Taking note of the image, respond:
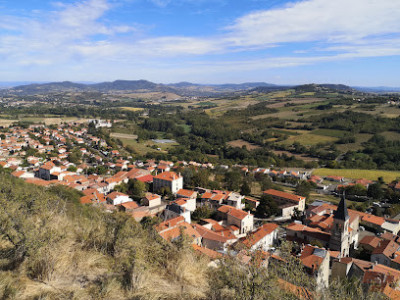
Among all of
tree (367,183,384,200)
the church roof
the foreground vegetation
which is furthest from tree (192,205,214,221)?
tree (367,183,384,200)

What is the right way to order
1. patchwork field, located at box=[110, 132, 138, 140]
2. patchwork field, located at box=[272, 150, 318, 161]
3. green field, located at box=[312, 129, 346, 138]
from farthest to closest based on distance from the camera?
patchwork field, located at box=[110, 132, 138, 140] < green field, located at box=[312, 129, 346, 138] < patchwork field, located at box=[272, 150, 318, 161]

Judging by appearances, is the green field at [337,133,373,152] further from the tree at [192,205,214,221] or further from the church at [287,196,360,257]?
the tree at [192,205,214,221]

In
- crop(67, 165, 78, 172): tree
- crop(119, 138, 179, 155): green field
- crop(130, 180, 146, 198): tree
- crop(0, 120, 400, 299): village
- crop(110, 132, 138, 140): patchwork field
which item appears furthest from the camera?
crop(110, 132, 138, 140): patchwork field

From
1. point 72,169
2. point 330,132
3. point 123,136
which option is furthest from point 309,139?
point 72,169

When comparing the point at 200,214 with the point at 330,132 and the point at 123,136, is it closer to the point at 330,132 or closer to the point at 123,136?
the point at 123,136

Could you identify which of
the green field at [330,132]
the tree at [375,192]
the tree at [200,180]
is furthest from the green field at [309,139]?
the tree at [200,180]

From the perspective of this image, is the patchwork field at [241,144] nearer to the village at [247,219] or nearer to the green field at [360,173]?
the green field at [360,173]

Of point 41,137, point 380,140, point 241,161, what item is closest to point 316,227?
point 241,161
